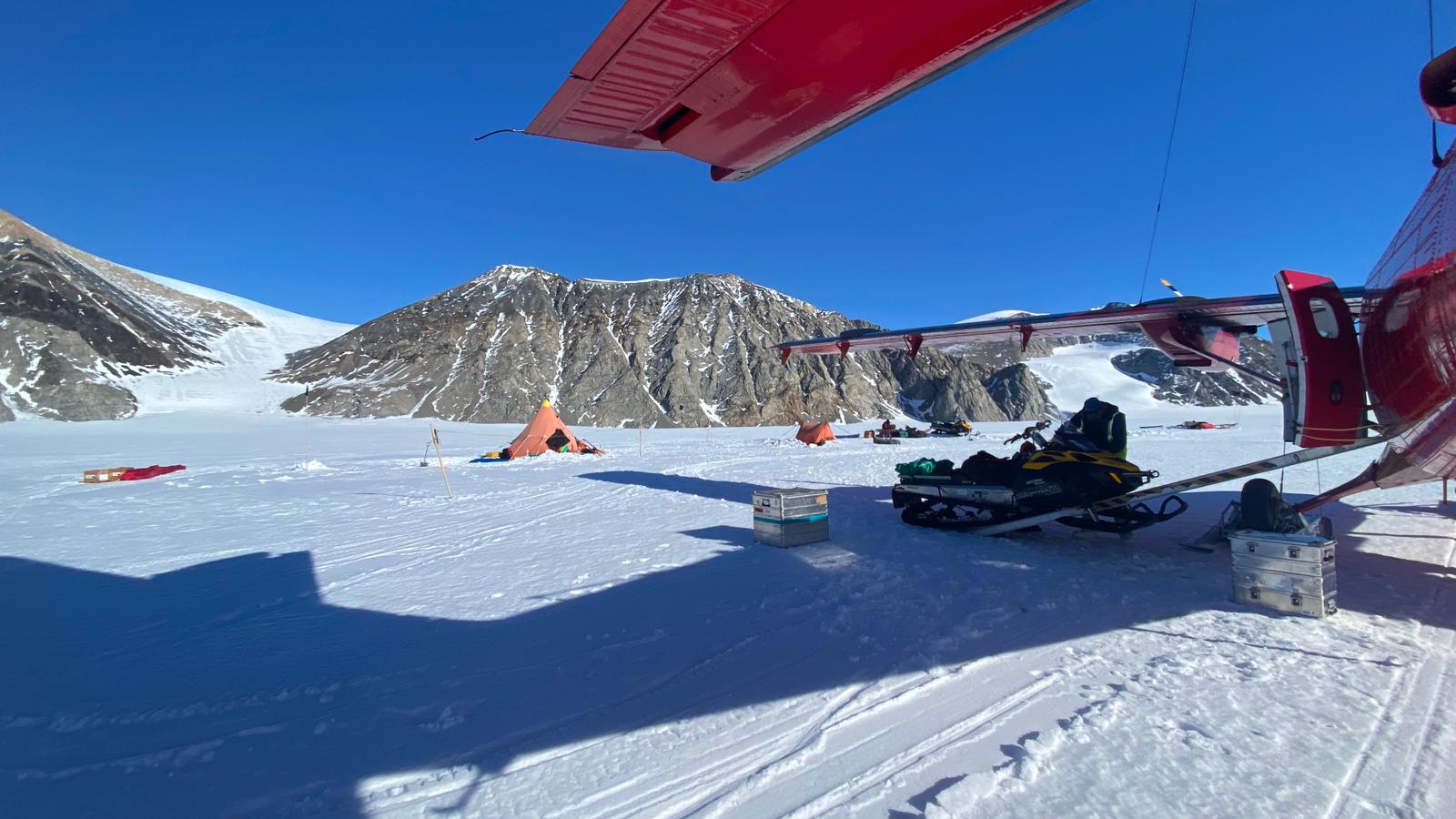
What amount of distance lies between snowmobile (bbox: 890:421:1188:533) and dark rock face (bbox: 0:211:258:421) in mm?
64754

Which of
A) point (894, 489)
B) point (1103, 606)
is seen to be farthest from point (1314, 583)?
point (894, 489)

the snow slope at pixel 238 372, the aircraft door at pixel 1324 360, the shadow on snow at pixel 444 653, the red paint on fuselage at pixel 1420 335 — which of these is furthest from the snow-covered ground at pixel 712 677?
the snow slope at pixel 238 372

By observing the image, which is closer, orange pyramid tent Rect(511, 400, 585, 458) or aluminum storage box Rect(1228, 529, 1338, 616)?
aluminum storage box Rect(1228, 529, 1338, 616)

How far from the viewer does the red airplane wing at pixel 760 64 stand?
177cm

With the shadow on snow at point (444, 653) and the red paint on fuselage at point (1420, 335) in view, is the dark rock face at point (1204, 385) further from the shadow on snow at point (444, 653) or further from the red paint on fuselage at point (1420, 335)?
the shadow on snow at point (444, 653)

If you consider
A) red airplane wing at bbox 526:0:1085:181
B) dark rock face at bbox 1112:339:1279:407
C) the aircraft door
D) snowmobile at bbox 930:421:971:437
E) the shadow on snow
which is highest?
dark rock face at bbox 1112:339:1279:407

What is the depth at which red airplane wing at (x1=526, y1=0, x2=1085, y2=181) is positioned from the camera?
177 cm

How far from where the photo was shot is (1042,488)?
7.29 metres

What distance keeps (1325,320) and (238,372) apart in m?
98.3

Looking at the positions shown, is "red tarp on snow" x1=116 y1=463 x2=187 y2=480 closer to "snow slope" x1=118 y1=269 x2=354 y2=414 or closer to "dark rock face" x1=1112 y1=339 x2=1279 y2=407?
"snow slope" x1=118 y1=269 x2=354 y2=414

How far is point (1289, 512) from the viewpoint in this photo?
626 cm

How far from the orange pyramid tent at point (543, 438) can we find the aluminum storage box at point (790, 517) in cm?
1453

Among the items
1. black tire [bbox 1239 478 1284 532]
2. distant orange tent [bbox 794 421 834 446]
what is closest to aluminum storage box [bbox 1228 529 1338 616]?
black tire [bbox 1239 478 1284 532]

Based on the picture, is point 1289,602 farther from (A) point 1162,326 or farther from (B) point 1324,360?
(A) point 1162,326
